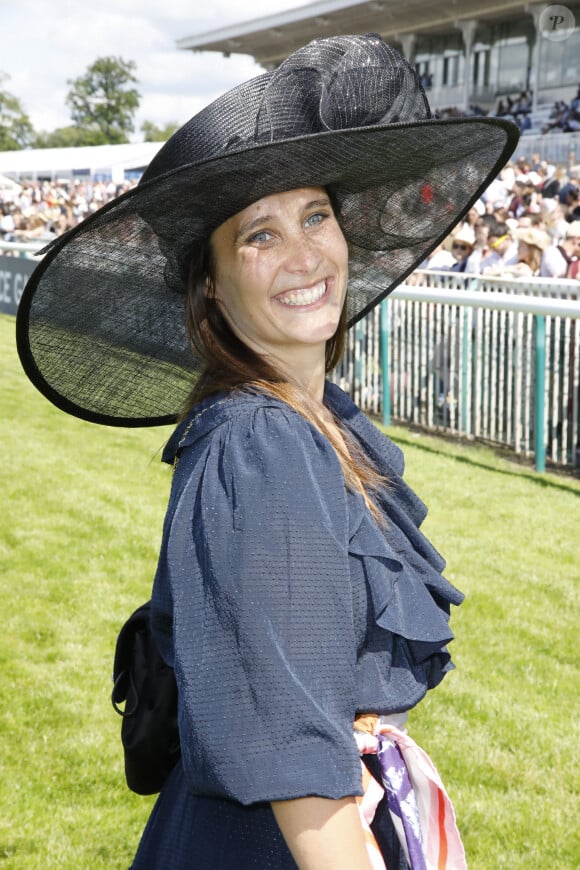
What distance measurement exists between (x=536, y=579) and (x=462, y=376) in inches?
114

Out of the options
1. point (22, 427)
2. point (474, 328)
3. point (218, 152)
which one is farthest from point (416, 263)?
point (22, 427)

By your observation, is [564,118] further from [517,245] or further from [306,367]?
[306,367]

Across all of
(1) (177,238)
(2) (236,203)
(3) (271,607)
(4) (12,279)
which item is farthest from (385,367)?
(4) (12,279)

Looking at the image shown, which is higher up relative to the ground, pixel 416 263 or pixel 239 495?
pixel 416 263

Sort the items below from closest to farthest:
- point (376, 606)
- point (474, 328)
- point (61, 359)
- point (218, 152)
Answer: point (376, 606) → point (218, 152) → point (61, 359) → point (474, 328)

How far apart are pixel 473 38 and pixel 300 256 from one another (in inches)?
1592

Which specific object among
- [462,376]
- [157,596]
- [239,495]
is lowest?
[462,376]

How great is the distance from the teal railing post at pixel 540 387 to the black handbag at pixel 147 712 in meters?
5.54

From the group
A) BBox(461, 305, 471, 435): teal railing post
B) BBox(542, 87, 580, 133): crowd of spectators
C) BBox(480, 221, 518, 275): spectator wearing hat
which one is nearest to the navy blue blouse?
BBox(461, 305, 471, 435): teal railing post

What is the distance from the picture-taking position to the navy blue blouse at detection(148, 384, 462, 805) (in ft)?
4.28

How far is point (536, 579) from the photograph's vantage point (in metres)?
5.30

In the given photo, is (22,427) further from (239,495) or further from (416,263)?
(239,495)

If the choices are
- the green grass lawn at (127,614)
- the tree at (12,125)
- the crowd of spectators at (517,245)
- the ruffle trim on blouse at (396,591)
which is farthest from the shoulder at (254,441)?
the tree at (12,125)

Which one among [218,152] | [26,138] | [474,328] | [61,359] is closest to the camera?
[218,152]
